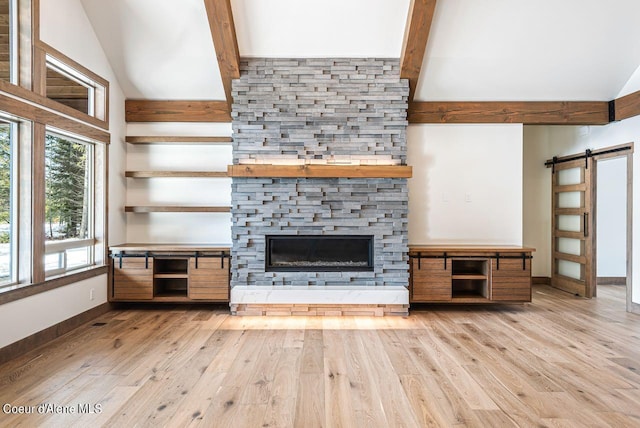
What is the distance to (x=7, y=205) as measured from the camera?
2967mm

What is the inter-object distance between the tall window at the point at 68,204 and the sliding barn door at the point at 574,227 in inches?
245

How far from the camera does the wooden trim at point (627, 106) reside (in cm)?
428

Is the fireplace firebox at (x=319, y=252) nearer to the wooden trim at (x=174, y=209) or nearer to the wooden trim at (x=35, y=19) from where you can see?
the wooden trim at (x=174, y=209)

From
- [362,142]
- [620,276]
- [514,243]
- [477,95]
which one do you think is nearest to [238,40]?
[362,142]

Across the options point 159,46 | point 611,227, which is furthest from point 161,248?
point 611,227

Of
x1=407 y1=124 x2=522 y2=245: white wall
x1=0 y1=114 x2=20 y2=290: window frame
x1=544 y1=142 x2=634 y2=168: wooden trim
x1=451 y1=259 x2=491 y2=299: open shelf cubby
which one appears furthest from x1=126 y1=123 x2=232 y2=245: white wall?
x1=544 y1=142 x2=634 y2=168: wooden trim

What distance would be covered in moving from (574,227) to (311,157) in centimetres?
398

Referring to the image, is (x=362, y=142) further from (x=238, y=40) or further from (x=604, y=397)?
(x=604, y=397)

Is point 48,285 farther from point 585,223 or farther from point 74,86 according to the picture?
point 585,223

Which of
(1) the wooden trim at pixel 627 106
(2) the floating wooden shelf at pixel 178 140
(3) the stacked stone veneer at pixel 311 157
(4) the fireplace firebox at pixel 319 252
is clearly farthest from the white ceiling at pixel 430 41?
(4) the fireplace firebox at pixel 319 252

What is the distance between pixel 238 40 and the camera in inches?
156

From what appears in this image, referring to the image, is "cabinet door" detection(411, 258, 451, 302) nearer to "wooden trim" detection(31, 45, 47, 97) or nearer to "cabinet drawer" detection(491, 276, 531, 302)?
"cabinet drawer" detection(491, 276, 531, 302)

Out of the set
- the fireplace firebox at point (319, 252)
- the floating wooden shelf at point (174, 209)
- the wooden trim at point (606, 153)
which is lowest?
the fireplace firebox at point (319, 252)

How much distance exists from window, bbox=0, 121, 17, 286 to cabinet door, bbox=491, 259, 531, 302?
4.69 meters
